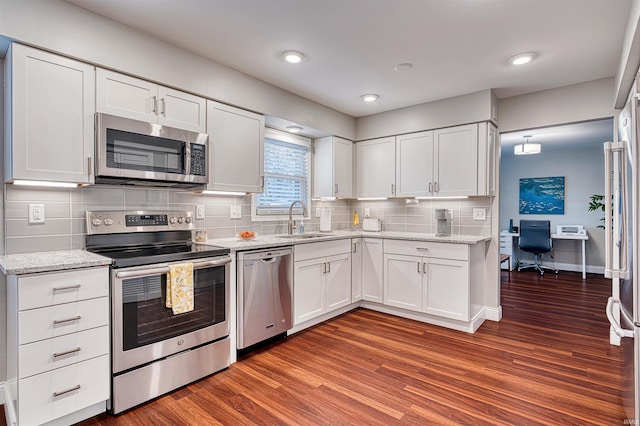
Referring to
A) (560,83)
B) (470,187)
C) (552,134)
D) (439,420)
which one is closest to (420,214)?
(470,187)

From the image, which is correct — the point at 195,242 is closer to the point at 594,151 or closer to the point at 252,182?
the point at 252,182

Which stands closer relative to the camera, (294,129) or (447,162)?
(447,162)

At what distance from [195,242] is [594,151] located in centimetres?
730

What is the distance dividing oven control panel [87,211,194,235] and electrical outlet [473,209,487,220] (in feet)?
9.68

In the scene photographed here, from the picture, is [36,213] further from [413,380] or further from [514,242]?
[514,242]

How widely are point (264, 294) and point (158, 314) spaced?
890mm

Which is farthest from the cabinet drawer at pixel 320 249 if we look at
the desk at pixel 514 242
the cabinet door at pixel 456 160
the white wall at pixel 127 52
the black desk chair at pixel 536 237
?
the desk at pixel 514 242

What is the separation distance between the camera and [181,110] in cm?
258

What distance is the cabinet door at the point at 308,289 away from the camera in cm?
314

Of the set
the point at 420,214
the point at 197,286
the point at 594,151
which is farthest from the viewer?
the point at 594,151

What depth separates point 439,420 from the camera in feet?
6.27

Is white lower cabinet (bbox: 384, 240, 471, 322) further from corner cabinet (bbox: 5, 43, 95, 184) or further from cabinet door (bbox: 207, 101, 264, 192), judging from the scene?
corner cabinet (bbox: 5, 43, 95, 184)

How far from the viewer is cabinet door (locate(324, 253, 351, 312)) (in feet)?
11.6

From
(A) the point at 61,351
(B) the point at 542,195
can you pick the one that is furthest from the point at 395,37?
(B) the point at 542,195
